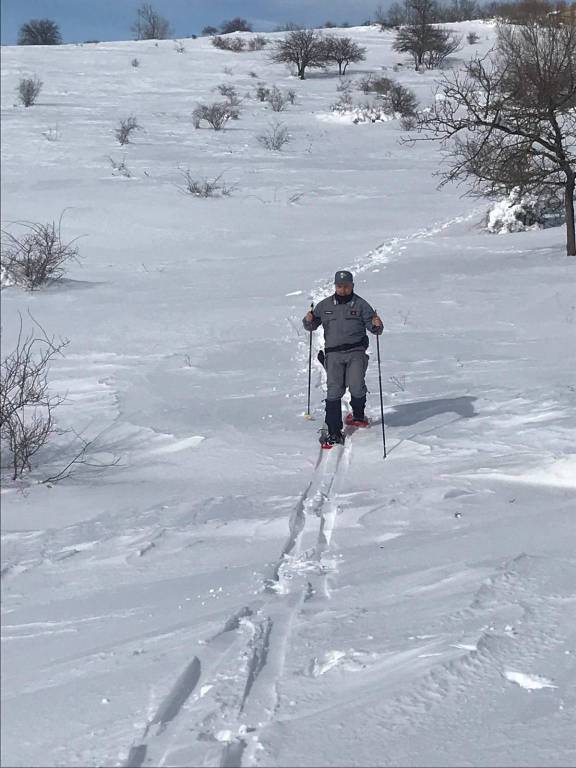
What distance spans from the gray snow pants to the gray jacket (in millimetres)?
92

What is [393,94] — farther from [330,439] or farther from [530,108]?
[330,439]

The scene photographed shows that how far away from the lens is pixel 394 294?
12.8m

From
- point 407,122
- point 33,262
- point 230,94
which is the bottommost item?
point 33,262

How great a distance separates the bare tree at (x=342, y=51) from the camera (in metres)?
35.1

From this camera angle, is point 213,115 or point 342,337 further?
point 213,115

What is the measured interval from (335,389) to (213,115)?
23.4 metres

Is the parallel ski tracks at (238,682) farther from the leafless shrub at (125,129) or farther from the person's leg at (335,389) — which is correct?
the leafless shrub at (125,129)

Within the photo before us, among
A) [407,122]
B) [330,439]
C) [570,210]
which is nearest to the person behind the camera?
[330,439]

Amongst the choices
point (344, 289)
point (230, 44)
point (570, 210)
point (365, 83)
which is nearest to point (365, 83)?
point (365, 83)

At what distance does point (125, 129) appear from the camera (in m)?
24.8

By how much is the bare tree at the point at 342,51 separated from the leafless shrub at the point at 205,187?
15.8 m

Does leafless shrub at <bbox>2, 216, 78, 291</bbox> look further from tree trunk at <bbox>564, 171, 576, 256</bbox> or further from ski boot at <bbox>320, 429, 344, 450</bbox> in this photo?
tree trunk at <bbox>564, 171, 576, 256</bbox>

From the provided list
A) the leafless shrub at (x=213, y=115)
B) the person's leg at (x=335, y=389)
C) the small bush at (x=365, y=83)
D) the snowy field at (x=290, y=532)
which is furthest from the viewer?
the small bush at (x=365, y=83)

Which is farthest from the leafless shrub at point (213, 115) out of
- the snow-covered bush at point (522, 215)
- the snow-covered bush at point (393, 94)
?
the snow-covered bush at point (522, 215)
